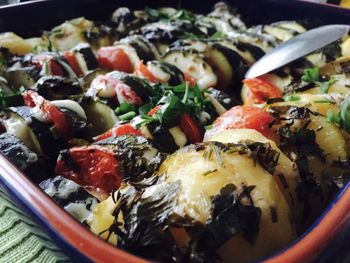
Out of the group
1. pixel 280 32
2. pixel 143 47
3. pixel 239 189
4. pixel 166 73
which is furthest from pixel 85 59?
pixel 239 189

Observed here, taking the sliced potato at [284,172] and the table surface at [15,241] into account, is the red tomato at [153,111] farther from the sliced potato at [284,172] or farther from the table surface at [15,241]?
the table surface at [15,241]

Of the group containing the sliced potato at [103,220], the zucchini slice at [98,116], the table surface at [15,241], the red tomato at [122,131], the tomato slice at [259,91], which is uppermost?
the sliced potato at [103,220]

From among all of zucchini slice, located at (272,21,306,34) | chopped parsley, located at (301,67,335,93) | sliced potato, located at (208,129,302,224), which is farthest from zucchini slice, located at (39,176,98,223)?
zucchini slice, located at (272,21,306,34)

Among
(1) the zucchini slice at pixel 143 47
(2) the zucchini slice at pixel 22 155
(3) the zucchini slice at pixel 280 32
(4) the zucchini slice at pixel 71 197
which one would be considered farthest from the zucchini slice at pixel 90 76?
(3) the zucchini slice at pixel 280 32

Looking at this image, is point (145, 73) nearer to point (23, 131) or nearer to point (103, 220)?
point (23, 131)

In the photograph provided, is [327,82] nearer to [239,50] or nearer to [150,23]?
[239,50]

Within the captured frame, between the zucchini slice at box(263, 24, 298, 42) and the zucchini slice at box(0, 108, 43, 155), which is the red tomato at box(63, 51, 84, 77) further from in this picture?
the zucchini slice at box(263, 24, 298, 42)

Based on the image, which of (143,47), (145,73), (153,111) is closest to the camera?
(153,111)
